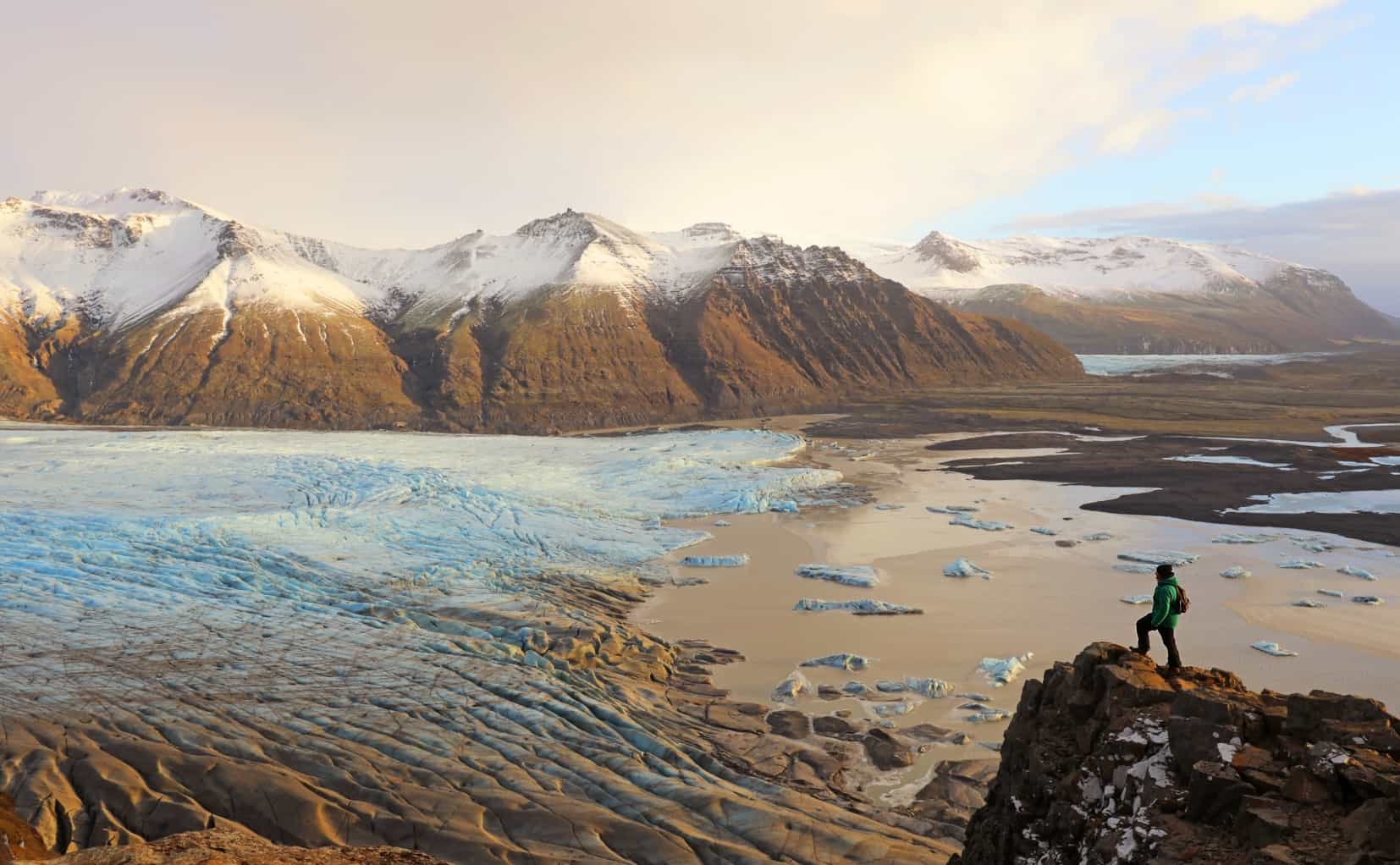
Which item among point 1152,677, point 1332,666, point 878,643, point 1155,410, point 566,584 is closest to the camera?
point 1152,677

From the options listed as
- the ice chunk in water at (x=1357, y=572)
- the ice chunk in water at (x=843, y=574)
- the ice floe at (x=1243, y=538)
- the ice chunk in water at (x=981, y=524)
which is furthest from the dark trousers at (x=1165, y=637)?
the ice floe at (x=1243, y=538)

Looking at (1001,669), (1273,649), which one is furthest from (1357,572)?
(1001,669)

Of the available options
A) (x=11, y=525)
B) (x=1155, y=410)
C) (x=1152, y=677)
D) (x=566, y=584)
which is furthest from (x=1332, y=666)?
(x=1155, y=410)

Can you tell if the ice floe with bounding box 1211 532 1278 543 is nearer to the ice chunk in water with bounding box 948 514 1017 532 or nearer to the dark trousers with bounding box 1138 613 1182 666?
the ice chunk in water with bounding box 948 514 1017 532

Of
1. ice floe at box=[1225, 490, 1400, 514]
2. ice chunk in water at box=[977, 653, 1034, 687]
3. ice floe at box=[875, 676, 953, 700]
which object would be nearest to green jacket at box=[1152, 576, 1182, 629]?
ice floe at box=[875, 676, 953, 700]

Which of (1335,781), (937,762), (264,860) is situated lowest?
(937,762)

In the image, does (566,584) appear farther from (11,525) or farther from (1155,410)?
(1155,410)
